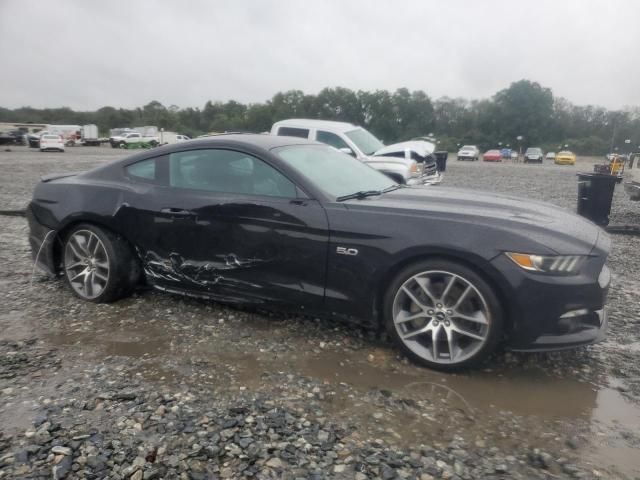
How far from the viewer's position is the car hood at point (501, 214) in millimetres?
2947

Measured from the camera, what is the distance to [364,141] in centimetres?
1112

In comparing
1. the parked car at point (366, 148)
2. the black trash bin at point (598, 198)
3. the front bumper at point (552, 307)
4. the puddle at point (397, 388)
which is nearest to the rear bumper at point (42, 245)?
the puddle at point (397, 388)

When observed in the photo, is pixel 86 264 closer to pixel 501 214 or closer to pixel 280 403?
pixel 280 403

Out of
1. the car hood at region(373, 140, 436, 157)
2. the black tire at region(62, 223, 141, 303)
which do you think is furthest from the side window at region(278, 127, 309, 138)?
the black tire at region(62, 223, 141, 303)

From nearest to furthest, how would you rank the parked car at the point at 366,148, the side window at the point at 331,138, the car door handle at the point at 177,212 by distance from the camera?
the car door handle at the point at 177,212, the parked car at the point at 366,148, the side window at the point at 331,138

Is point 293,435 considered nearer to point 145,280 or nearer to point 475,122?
point 145,280

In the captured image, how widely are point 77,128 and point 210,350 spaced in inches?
2297

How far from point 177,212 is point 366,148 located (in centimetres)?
764

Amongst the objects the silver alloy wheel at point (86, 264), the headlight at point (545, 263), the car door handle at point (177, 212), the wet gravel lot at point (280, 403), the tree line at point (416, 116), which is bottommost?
the wet gravel lot at point (280, 403)

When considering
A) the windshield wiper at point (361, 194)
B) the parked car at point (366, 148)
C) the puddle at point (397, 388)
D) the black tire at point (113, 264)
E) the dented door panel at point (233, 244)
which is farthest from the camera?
the parked car at point (366, 148)

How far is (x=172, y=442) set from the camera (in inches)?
92.3

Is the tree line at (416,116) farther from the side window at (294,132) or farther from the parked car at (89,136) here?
the side window at (294,132)

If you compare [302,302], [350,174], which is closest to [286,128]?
[350,174]

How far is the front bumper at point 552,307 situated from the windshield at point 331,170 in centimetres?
131
